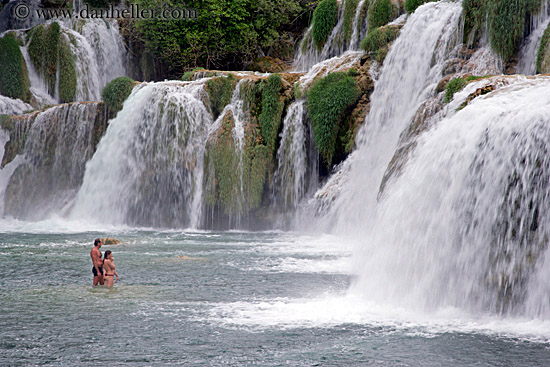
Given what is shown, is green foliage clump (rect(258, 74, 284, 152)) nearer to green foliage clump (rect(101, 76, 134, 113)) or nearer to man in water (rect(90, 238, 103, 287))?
green foliage clump (rect(101, 76, 134, 113))

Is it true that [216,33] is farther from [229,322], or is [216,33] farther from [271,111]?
[229,322]

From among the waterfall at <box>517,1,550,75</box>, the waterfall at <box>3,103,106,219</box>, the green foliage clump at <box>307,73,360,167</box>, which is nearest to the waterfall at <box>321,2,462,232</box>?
the green foliage clump at <box>307,73,360,167</box>

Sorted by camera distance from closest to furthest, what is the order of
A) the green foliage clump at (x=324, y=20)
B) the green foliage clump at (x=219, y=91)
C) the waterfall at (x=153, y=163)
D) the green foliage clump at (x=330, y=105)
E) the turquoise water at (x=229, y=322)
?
1. the turquoise water at (x=229, y=322)
2. the green foliage clump at (x=330, y=105)
3. the waterfall at (x=153, y=163)
4. the green foliage clump at (x=219, y=91)
5. the green foliage clump at (x=324, y=20)

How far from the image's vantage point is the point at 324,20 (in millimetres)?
30438

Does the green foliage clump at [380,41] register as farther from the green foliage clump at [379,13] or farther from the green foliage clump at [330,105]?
the green foliage clump at [379,13]

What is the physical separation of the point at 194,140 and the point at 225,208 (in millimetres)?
3352

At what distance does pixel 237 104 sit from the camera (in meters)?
26.9

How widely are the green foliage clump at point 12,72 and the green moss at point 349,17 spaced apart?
18321 millimetres

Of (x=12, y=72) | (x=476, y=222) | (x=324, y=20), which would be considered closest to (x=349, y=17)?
(x=324, y=20)

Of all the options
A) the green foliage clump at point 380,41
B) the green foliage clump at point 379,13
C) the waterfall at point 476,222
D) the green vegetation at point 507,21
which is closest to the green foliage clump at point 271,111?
the green foliage clump at point 380,41

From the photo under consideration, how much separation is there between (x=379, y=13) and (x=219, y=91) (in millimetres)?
7809

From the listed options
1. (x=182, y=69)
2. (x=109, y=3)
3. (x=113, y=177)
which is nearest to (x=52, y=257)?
(x=113, y=177)

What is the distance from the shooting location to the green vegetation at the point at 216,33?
120 ft

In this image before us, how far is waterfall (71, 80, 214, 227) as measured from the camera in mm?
26391
